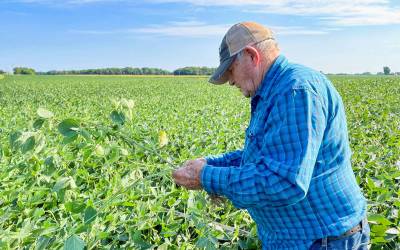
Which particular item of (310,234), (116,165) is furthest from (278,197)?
(116,165)

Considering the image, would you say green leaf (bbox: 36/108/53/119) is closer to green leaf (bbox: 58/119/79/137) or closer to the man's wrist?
green leaf (bbox: 58/119/79/137)

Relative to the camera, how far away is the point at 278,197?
5.65 feet

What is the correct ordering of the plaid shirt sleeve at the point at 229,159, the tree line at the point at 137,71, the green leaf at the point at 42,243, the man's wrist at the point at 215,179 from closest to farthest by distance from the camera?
1. the man's wrist at the point at 215,179
2. the green leaf at the point at 42,243
3. the plaid shirt sleeve at the point at 229,159
4. the tree line at the point at 137,71

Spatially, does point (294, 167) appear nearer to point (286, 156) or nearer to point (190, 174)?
point (286, 156)

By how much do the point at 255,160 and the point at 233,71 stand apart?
1.34 feet

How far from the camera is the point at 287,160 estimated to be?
170 cm

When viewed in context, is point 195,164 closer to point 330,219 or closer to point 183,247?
point 330,219

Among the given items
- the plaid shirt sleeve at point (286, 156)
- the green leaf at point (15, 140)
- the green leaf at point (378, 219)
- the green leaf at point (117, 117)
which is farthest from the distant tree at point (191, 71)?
the plaid shirt sleeve at point (286, 156)

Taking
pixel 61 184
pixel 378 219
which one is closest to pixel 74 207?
pixel 61 184

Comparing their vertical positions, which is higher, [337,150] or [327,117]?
[327,117]

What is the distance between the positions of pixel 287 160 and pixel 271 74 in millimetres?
414

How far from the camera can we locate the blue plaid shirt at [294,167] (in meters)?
1.70

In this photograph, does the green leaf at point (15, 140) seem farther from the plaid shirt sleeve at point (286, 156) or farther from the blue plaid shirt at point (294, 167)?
the plaid shirt sleeve at point (286, 156)

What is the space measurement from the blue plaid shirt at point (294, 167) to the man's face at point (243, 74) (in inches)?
1.8
